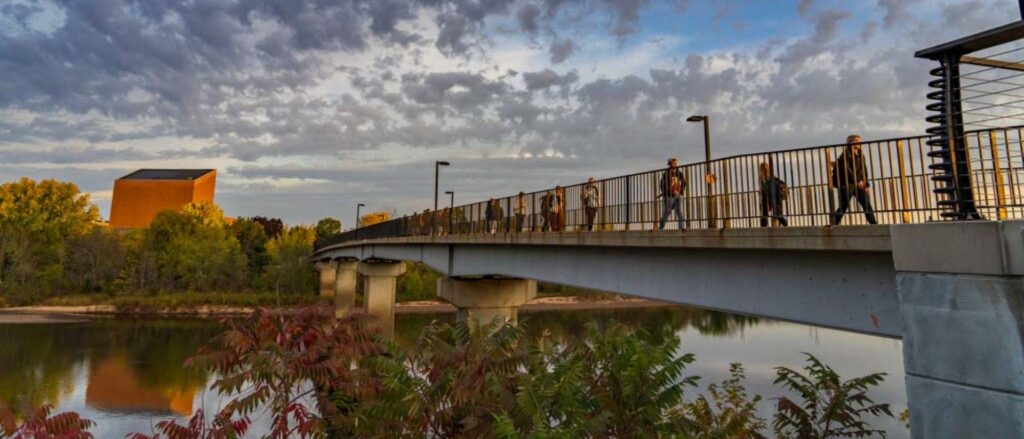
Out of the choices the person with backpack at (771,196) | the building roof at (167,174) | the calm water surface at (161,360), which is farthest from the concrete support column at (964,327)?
the building roof at (167,174)

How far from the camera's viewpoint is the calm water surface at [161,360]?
20.9m

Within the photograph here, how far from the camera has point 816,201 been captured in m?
8.76

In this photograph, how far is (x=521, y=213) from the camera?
1969cm

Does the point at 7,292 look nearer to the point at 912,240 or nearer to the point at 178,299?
the point at 178,299

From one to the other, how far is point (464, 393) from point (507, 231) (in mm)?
14126

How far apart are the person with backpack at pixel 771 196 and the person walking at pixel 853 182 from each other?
37.9 inches

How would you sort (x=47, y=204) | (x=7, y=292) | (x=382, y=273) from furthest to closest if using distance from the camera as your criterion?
(x=47, y=204)
(x=7, y=292)
(x=382, y=273)

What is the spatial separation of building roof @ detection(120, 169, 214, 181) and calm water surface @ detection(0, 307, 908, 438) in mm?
60561

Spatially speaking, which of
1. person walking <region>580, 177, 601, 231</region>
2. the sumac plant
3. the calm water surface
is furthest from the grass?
the sumac plant

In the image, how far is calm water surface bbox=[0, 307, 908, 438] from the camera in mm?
20891

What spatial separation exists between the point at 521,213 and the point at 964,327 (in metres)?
14.9

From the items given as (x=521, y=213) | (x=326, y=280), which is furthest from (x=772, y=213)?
(x=326, y=280)

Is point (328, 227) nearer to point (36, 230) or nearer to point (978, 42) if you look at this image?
point (36, 230)

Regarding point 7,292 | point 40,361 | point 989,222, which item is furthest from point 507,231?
point 7,292
